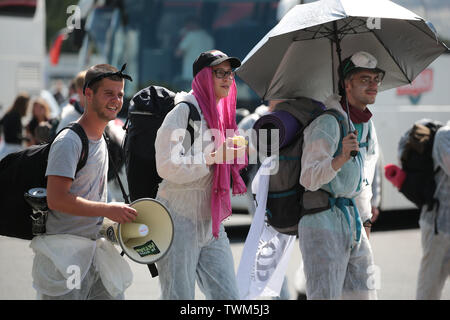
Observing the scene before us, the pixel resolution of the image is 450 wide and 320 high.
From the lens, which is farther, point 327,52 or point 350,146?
point 327,52

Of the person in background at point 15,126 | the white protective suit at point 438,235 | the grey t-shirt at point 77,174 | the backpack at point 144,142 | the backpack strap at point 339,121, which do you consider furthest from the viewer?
the person in background at point 15,126

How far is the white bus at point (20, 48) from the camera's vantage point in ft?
51.9

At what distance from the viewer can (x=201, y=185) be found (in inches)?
179

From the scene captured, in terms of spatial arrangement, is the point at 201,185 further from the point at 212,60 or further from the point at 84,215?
the point at 84,215

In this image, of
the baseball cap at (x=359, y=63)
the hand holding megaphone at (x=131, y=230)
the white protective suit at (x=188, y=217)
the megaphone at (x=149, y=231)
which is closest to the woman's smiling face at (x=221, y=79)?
the white protective suit at (x=188, y=217)

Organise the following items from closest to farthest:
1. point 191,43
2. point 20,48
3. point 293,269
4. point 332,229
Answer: point 332,229 → point 293,269 → point 191,43 → point 20,48

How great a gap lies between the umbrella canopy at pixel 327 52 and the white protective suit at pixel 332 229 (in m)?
0.49

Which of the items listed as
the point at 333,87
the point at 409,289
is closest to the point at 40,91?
the point at 409,289

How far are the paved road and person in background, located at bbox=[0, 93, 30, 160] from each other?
285 centimetres

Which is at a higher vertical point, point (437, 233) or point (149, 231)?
point (149, 231)

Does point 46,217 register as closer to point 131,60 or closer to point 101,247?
point 101,247

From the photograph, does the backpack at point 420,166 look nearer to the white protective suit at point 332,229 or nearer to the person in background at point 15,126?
the white protective suit at point 332,229

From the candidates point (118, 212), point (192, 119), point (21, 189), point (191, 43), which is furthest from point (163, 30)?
point (118, 212)

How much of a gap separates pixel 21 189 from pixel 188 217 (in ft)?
3.13
